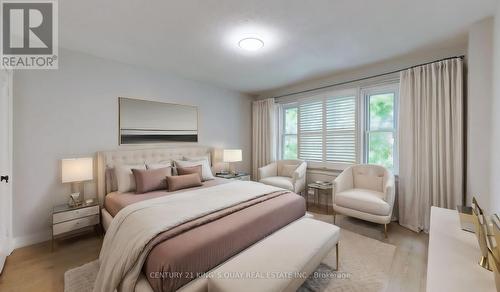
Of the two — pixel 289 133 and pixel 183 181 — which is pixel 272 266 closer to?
pixel 183 181

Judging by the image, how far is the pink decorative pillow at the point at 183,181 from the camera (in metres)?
2.76

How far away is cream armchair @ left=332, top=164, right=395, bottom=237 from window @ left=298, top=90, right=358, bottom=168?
1.37 feet

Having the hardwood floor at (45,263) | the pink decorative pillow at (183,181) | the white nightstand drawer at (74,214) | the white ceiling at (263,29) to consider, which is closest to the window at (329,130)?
the white ceiling at (263,29)

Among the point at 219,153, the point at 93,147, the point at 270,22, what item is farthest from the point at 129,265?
the point at 219,153

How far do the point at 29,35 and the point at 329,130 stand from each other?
454 centimetres

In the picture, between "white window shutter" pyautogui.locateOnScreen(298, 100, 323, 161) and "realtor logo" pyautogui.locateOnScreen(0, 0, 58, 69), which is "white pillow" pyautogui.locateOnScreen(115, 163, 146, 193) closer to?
"realtor logo" pyautogui.locateOnScreen(0, 0, 58, 69)

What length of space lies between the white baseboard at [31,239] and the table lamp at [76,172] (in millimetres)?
485

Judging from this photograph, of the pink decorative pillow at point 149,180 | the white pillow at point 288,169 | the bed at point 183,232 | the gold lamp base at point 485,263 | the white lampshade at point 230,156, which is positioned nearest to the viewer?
the gold lamp base at point 485,263

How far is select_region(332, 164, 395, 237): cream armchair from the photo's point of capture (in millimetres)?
2672

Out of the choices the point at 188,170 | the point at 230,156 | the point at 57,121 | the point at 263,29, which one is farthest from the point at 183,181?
the point at 263,29

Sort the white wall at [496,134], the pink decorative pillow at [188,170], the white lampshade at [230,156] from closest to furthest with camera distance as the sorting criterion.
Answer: the white wall at [496,134], the pink decorative pillow at [188,170], the white lampshade at [230,156]

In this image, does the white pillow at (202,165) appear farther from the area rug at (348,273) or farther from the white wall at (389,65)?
the white wall at (389,65)

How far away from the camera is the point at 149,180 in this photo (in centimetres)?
270

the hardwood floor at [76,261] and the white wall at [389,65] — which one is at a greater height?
the white wall at [389,65]
